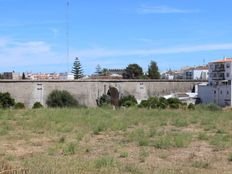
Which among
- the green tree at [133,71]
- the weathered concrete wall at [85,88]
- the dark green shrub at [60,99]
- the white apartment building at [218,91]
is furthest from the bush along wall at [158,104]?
the green tree at [133,71]

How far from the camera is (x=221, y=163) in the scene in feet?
29.1

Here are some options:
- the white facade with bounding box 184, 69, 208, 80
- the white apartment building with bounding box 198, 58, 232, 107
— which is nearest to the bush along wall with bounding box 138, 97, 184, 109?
the white apartment building with bounding box 198, 58, 232, 107

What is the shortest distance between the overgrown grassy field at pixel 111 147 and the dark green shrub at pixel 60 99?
52442 mm

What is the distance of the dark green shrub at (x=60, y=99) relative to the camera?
6975cm

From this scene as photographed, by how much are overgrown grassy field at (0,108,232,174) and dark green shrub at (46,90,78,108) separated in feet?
172

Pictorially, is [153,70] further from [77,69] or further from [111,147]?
[111,147]

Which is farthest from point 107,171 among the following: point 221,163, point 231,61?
point 231,61

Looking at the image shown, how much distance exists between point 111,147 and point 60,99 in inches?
2347

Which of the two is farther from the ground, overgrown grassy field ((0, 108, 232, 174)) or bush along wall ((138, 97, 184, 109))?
overgrown grassy field ((0, 108, 232, 174))

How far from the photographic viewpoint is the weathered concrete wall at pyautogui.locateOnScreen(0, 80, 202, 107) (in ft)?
228

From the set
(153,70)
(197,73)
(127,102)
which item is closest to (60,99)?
(127,102)

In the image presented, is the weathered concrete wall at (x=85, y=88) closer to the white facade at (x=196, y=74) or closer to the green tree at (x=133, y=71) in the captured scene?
the green tree at (x=133, y=71)

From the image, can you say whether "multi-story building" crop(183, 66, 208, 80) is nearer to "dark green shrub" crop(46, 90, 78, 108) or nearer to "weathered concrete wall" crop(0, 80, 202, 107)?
"weathered concrete wall" crop(0, 80, 202, 107)

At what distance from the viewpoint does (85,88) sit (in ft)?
246
